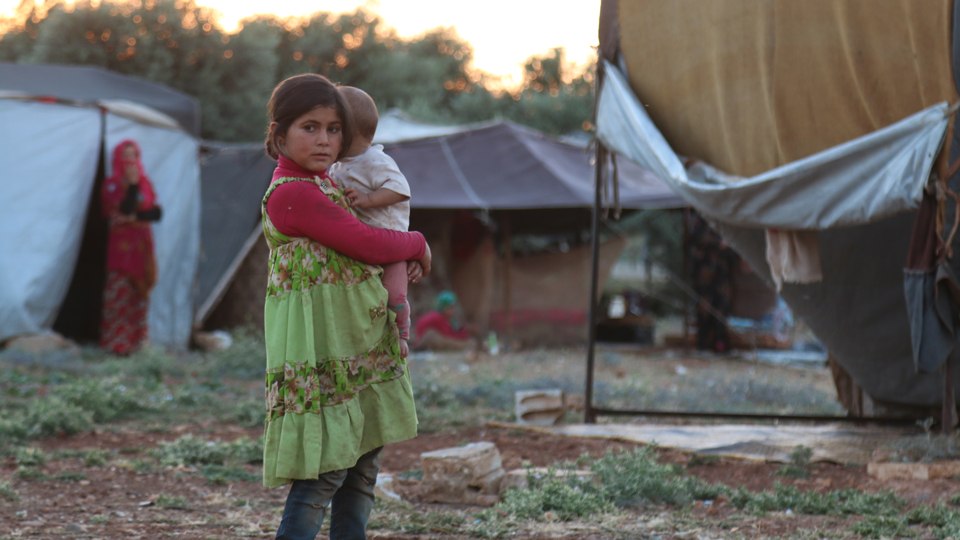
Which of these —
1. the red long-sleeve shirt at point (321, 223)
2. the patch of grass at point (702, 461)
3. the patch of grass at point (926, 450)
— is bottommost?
the patch of grass at point (702, 461)

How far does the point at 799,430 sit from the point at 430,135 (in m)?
8.09

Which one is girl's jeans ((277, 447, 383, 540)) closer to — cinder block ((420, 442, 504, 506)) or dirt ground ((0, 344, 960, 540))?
dirt ground ((0, 344, 960, 540))

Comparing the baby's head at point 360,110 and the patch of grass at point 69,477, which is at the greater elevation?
the baby's head at point 360,110

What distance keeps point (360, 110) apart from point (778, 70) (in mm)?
3369

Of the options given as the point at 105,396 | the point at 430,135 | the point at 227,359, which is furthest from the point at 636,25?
the point at 430,135

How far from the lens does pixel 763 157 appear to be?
6105mm

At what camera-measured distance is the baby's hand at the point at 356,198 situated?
3.07m

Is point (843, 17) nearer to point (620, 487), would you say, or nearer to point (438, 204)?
point (620, 487)

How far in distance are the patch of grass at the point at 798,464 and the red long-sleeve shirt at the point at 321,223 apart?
3.21 metres

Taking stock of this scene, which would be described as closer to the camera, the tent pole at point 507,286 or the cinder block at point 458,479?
the cinder block at point 458,479

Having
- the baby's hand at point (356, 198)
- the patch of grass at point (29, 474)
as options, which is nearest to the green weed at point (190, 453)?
the patch of grass at point (29, 474)

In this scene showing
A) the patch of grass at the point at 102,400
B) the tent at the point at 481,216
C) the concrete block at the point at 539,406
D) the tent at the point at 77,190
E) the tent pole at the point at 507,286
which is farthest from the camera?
the tent pole at the point at 507,286

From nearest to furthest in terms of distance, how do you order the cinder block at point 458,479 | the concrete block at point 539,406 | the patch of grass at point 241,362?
the cinder block at point 458,479 < the concrete block at point 539,406 < the patch of grass at point 241,362

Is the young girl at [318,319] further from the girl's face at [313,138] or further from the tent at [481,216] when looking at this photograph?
the tent at [481,216]
